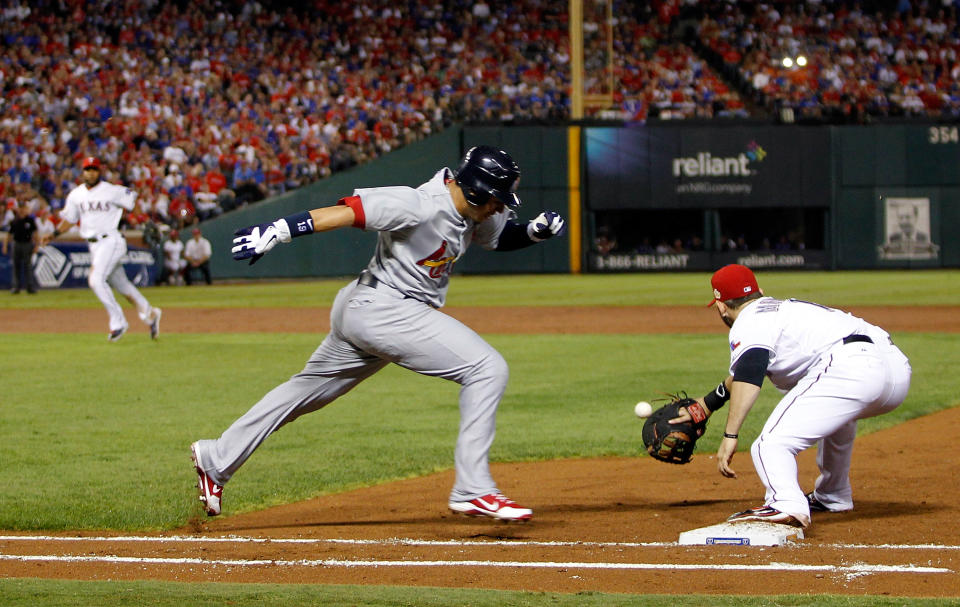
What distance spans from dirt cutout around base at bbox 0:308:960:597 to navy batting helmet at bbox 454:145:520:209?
1.56 meters

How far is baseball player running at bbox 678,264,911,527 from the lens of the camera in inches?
208

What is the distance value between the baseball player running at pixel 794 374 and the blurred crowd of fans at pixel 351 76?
2310cm

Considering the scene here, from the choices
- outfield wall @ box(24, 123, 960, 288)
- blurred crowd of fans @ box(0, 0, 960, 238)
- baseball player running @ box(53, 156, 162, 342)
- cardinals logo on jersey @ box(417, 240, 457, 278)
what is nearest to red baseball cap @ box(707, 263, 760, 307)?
cardinals logo on jersey @ box(417, 240, 457, 278)

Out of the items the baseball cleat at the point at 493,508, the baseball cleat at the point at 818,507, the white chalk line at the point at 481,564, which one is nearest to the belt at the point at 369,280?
the baseball cleat at the point at 493,508

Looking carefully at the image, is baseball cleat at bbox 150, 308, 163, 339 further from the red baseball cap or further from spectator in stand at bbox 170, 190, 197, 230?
spectator in stand at bbox 170, 190, 197, 230

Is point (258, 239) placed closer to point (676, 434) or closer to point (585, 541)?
point (585, 541)

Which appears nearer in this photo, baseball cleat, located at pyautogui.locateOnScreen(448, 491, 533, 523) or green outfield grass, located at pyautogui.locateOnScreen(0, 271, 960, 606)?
baseball cleat, located at pyautogui.locateOnScreen(448, 491, 533, 523)

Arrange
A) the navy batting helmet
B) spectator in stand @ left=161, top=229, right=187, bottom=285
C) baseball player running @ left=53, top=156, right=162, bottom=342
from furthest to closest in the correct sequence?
1. spectator in stand @ left=161, top=229, right=187, bottom=285
2. baseball player running @ left=53, top=156, right=162, bottom=342
3. the navy batting helmet

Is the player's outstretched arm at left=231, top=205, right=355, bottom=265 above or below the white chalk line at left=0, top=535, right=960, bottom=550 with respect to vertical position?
above

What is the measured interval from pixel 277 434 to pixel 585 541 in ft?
14.4

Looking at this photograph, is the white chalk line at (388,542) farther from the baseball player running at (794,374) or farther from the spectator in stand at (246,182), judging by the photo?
the spectator in stand at (246,182)

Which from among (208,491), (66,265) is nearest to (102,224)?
(208,491)

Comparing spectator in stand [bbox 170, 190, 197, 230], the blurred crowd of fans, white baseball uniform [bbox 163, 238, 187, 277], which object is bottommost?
white baseball uniform [bbox 163, 238, 187, 277]

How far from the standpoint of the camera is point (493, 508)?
5.63 meters
